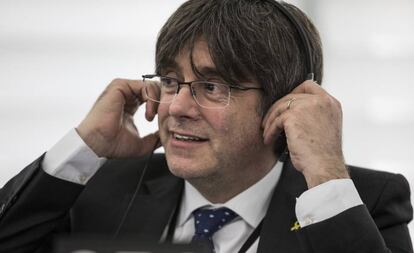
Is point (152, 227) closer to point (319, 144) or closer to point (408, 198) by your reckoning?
point (319, 144)

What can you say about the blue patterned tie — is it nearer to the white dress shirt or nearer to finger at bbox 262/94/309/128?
the white dress shirt

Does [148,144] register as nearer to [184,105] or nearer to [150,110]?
[150,110]

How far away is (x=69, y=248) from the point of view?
0.74 metres

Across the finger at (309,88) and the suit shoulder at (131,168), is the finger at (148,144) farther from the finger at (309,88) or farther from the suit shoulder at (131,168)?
the finger at (309,88)

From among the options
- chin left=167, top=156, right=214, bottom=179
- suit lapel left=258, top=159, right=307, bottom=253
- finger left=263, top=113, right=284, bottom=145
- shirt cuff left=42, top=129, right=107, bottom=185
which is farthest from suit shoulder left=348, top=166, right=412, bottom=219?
shirt cuff left=42, top=129, right=107, bottom=185

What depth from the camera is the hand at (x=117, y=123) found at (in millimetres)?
1744

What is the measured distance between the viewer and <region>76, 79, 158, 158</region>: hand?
5.72 feet

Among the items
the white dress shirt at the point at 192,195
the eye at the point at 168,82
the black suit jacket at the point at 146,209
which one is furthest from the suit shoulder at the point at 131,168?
the eye at the point at 168,82

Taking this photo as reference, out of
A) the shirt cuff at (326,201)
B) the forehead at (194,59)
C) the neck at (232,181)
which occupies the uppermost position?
the forehead at (194,59)

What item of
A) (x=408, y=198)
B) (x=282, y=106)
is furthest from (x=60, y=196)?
(x=408, y=198)

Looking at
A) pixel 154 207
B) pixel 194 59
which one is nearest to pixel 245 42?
pixel 194 59

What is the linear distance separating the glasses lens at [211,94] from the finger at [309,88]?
0.16 m

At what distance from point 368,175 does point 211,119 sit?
0.43m

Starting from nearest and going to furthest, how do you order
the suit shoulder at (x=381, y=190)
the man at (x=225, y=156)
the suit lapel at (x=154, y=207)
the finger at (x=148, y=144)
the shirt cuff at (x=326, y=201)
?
the shirt cuff at (x=326, y=201), the man at (x=225, y=156), the suit shoulder at (x=381, y=190), the suit lapel at (x=154, y=207), the finger at (x=148, y=144)
